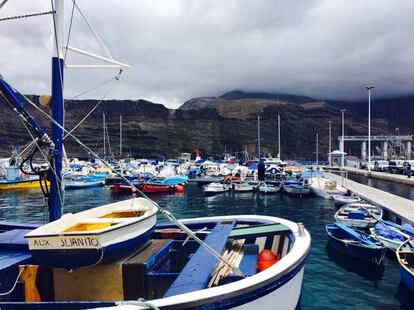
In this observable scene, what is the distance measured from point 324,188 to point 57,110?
3533cm

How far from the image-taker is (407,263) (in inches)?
475

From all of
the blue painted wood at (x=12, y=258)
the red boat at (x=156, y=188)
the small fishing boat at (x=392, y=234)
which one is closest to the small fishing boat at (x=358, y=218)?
the small fishing boat at (x=392, y=234)

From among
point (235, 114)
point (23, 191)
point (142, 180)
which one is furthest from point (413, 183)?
point (235, 114)

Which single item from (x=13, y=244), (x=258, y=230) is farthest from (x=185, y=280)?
(x=13, y=244)

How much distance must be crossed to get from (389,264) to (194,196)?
1128 inches

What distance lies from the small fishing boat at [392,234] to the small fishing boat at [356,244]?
0.36 meters

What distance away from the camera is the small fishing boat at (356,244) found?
47.9ft

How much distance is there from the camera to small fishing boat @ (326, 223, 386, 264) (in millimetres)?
14594

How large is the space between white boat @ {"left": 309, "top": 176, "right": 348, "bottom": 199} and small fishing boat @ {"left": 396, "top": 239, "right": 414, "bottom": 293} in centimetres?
2360

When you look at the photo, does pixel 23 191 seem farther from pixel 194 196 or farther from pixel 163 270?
pixel 163 270

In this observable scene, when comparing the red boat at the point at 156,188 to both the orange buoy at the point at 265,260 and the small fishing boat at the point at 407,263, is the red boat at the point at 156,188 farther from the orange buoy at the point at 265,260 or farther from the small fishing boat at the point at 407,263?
the orange buoy at the point at 265,260

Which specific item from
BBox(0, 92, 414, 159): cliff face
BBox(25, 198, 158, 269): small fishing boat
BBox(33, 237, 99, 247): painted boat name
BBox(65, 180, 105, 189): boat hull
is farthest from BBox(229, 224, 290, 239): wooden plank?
BBox(0, 92, 414, 159): cliff face

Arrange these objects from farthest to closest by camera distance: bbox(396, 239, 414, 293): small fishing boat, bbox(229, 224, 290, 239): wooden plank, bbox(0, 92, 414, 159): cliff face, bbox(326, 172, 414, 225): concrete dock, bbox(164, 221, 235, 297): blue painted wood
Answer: bbox(0, 92, 414, 159): cliff face
bbox(326, 172, 414, 225): concrete dock
bbox(396, 239, 414, 293): small fishing boat
bbox(229, 224, 290, 239): wooden plank
bbox(164, 221, 235, 297): blue painted wood

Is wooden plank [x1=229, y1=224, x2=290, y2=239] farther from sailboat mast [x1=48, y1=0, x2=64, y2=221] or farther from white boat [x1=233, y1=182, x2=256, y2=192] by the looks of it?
white boat [x1=233, y1=182, x2=256, y2=192]
